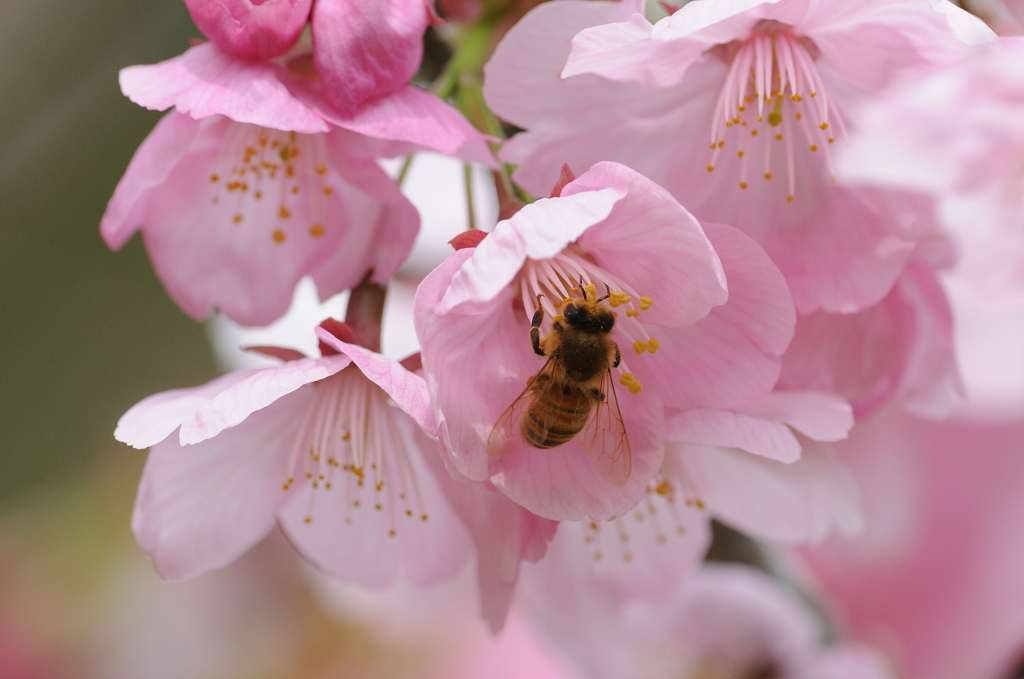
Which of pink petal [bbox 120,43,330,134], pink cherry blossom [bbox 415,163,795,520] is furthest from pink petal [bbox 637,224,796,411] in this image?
pink petal [bbox 120,43,330,134]

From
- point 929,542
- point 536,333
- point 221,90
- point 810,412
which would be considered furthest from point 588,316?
point 929,542

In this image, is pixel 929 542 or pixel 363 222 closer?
pixel 363 222

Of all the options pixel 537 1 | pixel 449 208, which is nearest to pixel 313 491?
pixel 537 1

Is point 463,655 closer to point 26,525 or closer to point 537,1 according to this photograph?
point 26,525

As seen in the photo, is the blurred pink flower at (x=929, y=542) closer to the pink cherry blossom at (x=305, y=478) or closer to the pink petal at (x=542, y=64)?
the pink cherry blossom at (x=305, y=478)

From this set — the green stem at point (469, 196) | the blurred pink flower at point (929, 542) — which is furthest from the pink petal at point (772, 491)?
the blurred pink flower at point (929, 542)

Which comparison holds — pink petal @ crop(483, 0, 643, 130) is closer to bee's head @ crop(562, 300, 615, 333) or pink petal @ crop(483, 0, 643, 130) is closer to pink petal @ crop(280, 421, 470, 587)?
bee's head @ crop(562, 300, 615, 333)

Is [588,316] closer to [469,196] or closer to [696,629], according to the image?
[469,196]

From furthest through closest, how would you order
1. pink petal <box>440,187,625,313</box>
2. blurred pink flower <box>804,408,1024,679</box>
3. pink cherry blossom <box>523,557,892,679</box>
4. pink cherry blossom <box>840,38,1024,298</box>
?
blurred pink flower <box>804,408,1024,679</box>, pink cherry blossom <box>523,557,892,679</box>, pink petal <box>440,187,625,313</box>, pink cherry blossom <box>840,38,1024,298</box>
